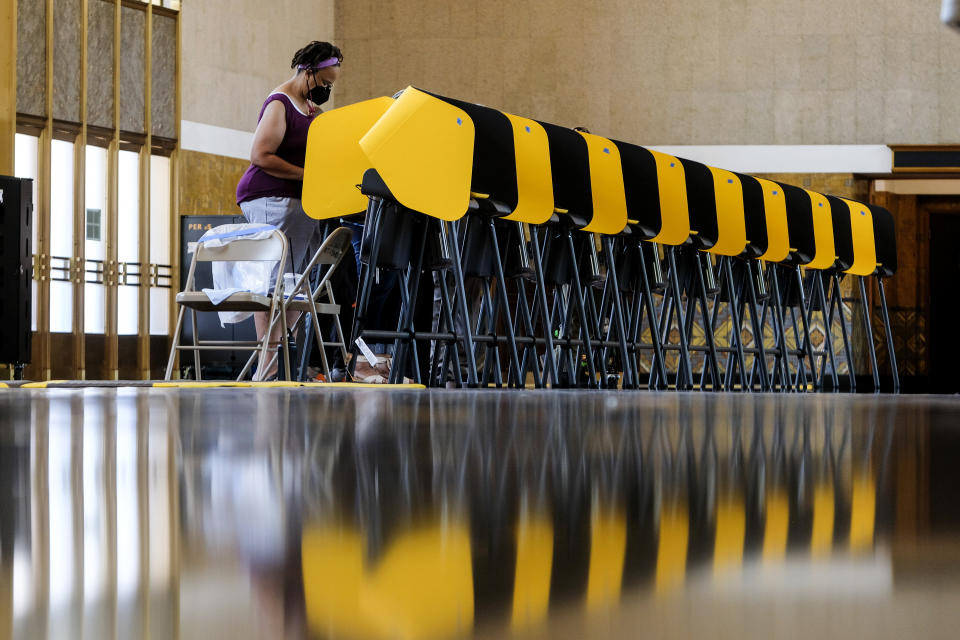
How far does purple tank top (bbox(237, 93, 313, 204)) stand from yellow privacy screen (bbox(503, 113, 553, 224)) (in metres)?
0.80

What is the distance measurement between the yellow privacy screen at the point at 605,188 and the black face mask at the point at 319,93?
3.05ft

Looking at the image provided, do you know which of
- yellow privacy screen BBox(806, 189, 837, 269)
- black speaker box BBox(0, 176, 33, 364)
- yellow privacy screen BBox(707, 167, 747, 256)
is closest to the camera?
yellow privacy screen BBox(707, 167, 747, 256)

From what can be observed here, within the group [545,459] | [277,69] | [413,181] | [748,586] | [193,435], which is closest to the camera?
[748,586]

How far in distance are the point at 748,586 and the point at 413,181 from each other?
9.18 feet

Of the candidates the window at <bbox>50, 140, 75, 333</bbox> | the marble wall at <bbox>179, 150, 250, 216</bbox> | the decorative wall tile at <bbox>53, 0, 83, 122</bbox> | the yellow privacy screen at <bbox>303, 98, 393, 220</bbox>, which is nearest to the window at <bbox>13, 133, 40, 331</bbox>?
the window at <bbox>50, 140, 75, 333</bbox>

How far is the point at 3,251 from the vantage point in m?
6.17

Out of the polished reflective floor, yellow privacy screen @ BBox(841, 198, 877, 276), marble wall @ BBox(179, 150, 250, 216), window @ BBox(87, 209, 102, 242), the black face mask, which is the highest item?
marble wall @ BBox(179, 150, 250, 216)

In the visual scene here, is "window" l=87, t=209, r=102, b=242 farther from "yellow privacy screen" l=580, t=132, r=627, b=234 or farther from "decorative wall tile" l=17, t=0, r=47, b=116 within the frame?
"yellow privacy screen" l=580, t=132, r=627, b=234

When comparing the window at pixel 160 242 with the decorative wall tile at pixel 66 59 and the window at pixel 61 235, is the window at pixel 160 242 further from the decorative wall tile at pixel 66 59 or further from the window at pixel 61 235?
the decorative wall tile at pixel 66 59

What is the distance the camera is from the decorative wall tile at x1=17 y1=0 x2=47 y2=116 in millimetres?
7676

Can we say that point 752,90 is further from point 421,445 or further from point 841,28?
point 421,445

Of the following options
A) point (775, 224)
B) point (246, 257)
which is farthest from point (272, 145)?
point (775, 224)

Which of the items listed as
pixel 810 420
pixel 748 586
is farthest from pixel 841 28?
pixel 748 586

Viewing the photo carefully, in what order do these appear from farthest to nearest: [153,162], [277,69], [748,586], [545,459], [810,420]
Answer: [277,69] → [153,162] → [810,420] → [545,459] → [748,586]
